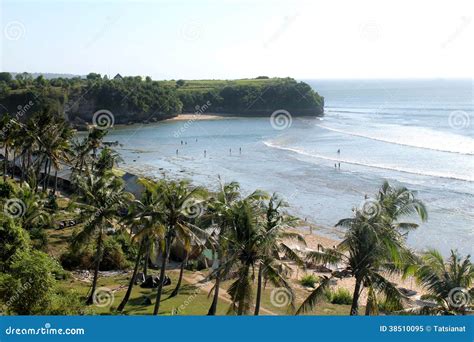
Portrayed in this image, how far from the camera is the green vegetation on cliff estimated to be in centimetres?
11012

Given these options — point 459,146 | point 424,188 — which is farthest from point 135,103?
point 424,188

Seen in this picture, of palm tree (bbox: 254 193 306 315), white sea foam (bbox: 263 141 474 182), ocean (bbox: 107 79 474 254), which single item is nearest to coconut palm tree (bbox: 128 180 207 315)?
palm tree (bbox: 254 193 306 315)

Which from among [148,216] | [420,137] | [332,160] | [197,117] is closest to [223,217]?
[148,216]

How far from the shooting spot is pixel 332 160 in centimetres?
7306

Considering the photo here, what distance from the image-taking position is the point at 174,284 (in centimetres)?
2881

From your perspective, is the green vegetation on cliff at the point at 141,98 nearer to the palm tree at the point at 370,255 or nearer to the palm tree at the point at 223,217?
the palm tree at the point at 223,217

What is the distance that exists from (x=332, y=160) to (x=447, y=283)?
5708cm

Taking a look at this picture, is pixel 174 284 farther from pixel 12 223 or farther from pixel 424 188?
pixel 424 188

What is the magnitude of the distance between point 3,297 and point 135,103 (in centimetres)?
10907

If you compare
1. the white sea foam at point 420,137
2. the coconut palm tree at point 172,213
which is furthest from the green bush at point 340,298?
the white sea foam at point 420,137

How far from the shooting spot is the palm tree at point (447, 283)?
16.3 metres

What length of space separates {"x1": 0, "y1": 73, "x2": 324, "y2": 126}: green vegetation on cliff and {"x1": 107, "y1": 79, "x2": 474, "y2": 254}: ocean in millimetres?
7424

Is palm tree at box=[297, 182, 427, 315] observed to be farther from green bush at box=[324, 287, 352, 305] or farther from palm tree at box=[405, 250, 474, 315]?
green bush at box=[324, 287, 352, 305]

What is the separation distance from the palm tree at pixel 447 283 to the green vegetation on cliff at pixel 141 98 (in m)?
82.3
